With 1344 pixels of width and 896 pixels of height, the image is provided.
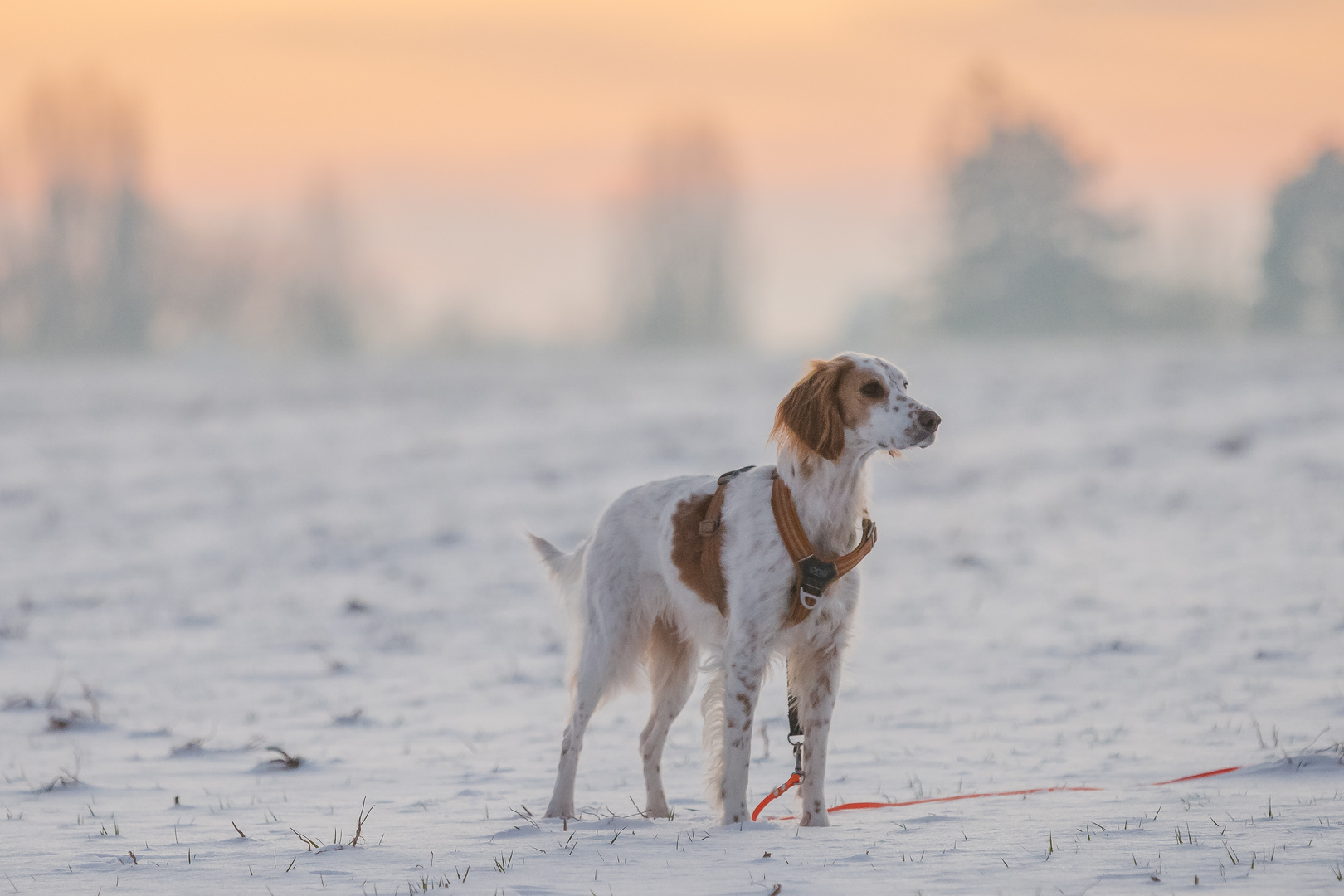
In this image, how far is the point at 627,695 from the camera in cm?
820

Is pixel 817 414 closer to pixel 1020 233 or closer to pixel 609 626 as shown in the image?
pixel 609 626

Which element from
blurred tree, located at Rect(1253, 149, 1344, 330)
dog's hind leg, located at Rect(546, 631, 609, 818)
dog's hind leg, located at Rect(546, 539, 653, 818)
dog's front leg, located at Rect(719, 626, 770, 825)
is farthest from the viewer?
blurred tree, located at Rect(1253, 149, 1344, 330)

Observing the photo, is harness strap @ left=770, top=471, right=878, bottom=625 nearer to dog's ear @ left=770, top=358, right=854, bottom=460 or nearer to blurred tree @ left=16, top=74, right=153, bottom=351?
dog's ear @ left=770, top=358, right=854, bottom=460

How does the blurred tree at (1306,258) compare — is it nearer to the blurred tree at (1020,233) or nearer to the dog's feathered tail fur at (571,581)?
the blurred tree at (1020,233)

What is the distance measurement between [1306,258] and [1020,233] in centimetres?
705

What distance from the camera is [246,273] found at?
1626 inches

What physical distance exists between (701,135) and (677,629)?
40.8 m

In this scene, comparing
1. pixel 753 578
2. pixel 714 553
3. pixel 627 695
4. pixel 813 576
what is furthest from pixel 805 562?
pixel 627 695

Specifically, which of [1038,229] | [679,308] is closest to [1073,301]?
[1038,229]

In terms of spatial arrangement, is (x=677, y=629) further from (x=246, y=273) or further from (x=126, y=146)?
(x=126, y=146)

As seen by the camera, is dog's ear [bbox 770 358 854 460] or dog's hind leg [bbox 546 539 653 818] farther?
dog's hind leg [bbox 546 539 653 818]

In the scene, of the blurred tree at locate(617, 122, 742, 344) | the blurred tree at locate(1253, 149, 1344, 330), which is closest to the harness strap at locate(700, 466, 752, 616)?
the blurred tree at locate(1253, 149, 1344, 330)

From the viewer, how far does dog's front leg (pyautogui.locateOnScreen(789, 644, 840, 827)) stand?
4859 mm

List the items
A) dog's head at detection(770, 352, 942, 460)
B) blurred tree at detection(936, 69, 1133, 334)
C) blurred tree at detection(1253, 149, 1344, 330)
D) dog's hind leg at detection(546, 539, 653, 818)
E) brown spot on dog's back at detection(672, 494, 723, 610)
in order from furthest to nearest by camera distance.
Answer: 1. blurred tree at detection(936, 69, 1133, 334)
2. blurred tree at detection(1253, 149, 1344, 330)
3. dog's hind leg at detection(546, 539, 653, 818)
4. brown spot on dog's back at detection(672, 494, 723, 610)
5. dog's head at detection(770, 352, 942, 460)
